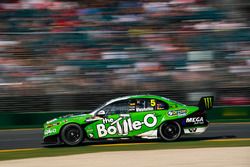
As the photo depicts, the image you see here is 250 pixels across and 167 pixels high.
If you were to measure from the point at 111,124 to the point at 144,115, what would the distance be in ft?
2.50

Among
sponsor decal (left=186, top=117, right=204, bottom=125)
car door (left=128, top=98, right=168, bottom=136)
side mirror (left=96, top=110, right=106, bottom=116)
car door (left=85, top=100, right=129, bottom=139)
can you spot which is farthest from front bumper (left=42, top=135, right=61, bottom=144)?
sponsor decal (left=186, top=117, right=204, bottom=125)

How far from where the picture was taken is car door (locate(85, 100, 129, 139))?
12.4 m

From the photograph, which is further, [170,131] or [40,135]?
[40,135]

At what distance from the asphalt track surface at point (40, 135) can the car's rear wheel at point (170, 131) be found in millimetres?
551

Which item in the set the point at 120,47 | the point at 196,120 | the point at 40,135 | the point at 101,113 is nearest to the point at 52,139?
the point at 101,113

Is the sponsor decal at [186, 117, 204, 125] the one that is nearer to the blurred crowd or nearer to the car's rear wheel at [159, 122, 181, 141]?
the car's rear wheel at [159, 122, 181, 141]

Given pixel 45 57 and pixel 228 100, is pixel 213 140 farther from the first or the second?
pixel 45 57

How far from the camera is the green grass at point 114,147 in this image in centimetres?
1141

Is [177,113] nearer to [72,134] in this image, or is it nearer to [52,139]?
[72,134]

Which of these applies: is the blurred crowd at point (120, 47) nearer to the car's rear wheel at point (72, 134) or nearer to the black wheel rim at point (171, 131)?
the car's rear wheel at point (72, 134)

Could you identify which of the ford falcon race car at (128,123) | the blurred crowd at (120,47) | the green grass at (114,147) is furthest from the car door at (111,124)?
the blurred crowd at (120,47)

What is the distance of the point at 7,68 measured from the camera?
55.8 feet

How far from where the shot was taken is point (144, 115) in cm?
1237

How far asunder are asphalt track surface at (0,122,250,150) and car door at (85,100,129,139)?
741 millimetres
